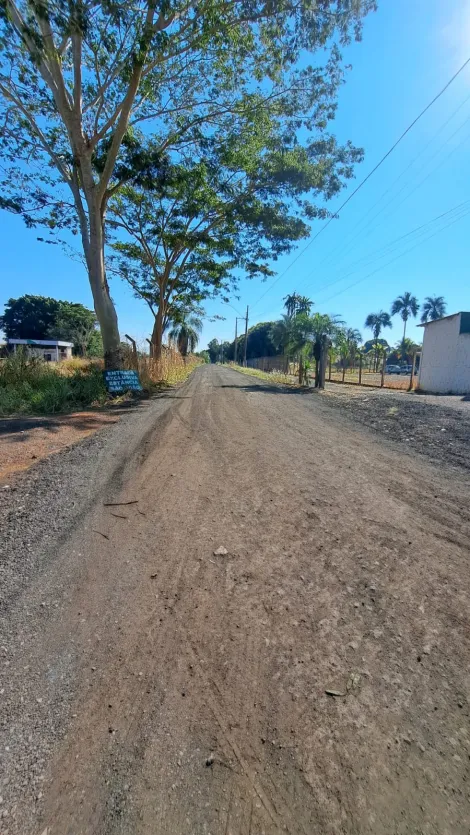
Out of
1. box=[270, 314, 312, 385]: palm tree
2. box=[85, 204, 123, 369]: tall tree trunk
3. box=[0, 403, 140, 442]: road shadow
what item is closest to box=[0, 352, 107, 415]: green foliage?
box=[0, 403, 140, 442]: road shadow

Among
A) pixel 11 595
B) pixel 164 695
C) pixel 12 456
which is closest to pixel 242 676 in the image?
pixel 164 695

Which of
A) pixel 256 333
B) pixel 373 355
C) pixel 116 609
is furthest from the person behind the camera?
pixel 256 333

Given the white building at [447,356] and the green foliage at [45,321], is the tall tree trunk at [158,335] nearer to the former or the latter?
the white building at [447,356]

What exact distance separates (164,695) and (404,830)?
91 cm

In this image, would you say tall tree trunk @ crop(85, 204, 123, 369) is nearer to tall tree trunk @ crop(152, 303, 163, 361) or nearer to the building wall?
tall tree trunk @ crop(152, 303, 163, 361)

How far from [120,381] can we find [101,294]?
258 cm

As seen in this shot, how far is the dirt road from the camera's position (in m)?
1.18

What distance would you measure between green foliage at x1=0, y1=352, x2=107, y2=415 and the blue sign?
216mm

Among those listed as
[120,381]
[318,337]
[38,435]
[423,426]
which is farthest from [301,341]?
[38,435]

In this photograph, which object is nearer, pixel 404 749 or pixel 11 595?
pixel 404 749

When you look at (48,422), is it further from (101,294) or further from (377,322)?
(377,322)

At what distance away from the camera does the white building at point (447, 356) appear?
1562 cm

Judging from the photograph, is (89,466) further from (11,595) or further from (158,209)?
(158,209)

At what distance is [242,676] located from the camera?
1622mm
